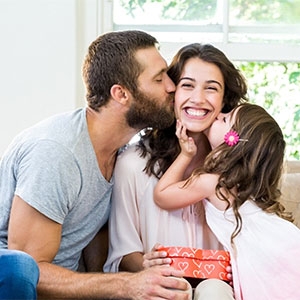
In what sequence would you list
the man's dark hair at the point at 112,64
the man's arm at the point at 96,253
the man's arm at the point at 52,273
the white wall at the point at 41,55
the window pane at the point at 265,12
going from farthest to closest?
the window pane at the point at 265,12 → the white wall at the point at 41,55 → the man's arm at the point at 96,253 → the man's dark hair at the point at 112,64 → the man's arm at the point at 52,273

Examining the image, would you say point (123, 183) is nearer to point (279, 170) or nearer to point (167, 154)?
point (167, 154)

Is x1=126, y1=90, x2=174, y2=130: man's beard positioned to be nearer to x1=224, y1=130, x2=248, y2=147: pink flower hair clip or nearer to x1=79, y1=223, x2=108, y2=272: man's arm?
x1=224, y1=130, x2=248, y2=147: pink flower hair clip

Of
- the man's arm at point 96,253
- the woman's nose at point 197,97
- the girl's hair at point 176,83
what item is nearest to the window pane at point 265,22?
the girl's hair at point 176,83

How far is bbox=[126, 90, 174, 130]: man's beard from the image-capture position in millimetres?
2029

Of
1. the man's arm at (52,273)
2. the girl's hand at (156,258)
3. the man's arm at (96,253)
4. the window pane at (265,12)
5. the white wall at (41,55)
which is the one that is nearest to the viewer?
the man's arm at (52,273)

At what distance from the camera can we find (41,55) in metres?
2.75

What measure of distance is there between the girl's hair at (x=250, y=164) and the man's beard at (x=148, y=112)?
0.20 meters

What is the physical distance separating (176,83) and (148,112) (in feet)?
0.50

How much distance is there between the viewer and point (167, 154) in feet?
6.97

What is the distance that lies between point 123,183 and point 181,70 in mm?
416

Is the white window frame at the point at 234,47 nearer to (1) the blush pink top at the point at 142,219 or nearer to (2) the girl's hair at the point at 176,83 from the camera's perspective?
(2) the girl's hair at the point at 176,83

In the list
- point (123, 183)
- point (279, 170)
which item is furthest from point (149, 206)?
point (279, 170)

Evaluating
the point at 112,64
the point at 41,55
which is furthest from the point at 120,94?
the point at 41,55

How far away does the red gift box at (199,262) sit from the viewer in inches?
75.3
